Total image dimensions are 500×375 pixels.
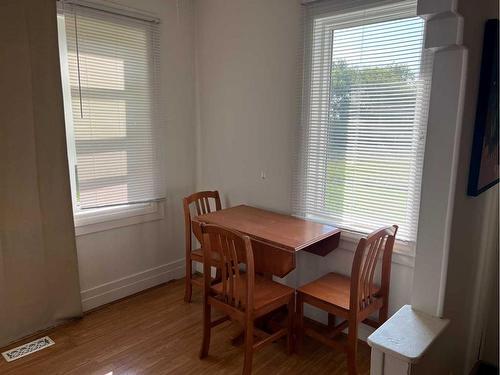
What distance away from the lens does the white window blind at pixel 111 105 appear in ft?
8.50

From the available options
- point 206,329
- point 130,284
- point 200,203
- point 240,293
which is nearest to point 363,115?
point 240,293

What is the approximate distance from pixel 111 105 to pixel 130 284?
4.93ft

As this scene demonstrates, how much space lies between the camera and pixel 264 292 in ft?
7.23

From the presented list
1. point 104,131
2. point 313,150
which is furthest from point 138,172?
point 313,150

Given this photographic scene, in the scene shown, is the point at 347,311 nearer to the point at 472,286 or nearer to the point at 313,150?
the point at 472,286

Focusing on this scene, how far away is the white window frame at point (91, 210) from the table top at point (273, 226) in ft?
2.24

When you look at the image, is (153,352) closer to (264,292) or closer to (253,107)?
(264,292)

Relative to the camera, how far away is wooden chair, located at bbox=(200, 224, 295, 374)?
1.98 m

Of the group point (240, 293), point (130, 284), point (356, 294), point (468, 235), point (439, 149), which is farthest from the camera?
point (130, 284)

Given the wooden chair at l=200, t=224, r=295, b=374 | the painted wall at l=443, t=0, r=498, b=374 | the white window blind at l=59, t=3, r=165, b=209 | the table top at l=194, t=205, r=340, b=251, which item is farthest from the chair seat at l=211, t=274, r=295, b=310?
the white window blind at l=59, t=3, r=165, b=209

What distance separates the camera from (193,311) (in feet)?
9.43

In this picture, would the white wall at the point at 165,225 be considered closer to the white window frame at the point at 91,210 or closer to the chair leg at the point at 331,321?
the white window frame at the point at 91,210

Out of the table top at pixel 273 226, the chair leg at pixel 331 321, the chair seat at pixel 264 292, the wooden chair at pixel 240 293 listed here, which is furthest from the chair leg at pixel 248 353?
the chair leg at pixel 331 321

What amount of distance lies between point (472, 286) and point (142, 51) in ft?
9.19
